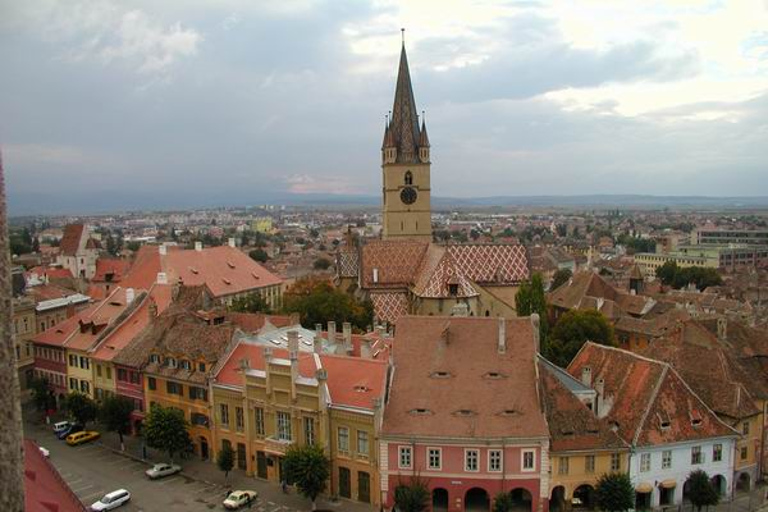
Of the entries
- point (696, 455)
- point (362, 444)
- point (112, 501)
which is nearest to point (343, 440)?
point (362, 444)

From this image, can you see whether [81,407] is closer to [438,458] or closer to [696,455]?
[438,458]

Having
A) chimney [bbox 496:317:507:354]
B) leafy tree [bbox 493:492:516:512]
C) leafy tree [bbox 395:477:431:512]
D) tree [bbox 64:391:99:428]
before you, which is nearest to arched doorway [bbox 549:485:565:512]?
leafy tree [bbox 493:492:516:512]

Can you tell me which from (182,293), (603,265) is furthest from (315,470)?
(603,265)

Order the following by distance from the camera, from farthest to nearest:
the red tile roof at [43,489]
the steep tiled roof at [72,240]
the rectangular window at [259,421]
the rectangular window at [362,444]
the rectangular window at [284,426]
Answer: the steep tiled roof at [72,240], the rectangular window at [259,421], the rectangular window at [284,426], the rectangular window at [362,444], the red tile roof at [43,489]

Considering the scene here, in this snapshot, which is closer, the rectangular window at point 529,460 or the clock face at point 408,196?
the rectangular window at point 529,460

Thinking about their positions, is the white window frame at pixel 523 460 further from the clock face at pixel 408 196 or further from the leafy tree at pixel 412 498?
the clock face at pixel 408 196

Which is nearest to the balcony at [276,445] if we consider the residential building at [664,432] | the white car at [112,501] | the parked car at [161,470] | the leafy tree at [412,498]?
the parked car at [161,470]

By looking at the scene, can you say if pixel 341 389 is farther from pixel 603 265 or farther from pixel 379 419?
pixel 603 265
